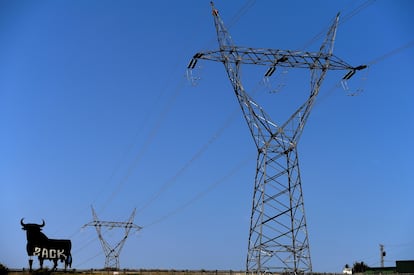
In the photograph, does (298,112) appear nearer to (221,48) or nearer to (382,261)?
(221,48)

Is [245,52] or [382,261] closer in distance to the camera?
[245,52]

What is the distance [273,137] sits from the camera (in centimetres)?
4706

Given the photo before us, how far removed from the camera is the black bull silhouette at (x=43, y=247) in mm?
62500

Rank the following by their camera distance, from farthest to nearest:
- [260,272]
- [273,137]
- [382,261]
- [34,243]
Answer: [382,261] → [34,243] → [273,137] → [260,272]

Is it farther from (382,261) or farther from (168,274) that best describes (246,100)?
(382,261)

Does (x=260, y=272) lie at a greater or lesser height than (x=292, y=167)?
lesser

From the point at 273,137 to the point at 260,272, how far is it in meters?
11.9

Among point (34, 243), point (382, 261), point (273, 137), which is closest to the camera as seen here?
point (273, 137)

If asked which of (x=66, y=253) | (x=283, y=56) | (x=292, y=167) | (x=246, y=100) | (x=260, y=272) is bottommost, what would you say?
(x=260, y=272)

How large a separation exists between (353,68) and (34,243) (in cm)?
4164

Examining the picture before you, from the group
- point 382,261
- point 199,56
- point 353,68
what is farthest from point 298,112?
point 382,261

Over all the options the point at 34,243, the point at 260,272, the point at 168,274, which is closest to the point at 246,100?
the point at 260,272

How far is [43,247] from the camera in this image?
6331 cm

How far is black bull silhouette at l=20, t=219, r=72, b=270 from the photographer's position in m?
62.5
